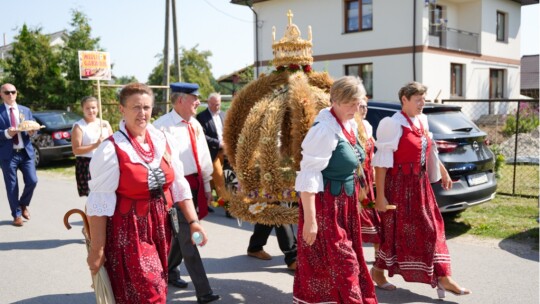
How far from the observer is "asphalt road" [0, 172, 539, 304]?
4734mm

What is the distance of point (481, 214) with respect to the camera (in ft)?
25.1

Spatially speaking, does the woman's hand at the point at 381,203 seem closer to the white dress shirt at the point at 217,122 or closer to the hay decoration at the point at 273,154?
the hay decoration at the point at 273,154

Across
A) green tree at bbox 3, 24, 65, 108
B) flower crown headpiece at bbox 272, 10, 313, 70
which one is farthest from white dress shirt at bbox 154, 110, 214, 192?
green tree at bbox 3, 24, 65, 108

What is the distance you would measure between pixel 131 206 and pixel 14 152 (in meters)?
5.52

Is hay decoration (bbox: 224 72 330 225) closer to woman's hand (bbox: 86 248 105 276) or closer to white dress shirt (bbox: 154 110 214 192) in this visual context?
white dress shirt (bbox: 154 110 214 192)

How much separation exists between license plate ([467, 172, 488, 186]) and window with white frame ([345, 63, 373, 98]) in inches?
659

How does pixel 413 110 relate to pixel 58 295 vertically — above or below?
above

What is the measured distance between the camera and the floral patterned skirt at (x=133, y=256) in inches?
123

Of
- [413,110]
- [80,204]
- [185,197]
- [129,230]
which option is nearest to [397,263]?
[413,110]

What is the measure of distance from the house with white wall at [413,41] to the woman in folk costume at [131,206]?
1762cm

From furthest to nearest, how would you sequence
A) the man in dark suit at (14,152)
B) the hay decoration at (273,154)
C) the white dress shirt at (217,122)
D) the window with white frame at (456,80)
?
the window with white frame at (456,80) < the white dress shirt at (217,122) < the man in dark suit at (14,152) < the hay decoration at (273,154)

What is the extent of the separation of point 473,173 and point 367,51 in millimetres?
17073

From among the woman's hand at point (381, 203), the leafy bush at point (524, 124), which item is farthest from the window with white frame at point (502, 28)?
the woman's hand at point (381, 203)

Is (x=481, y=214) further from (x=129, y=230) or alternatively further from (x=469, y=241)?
(x=129, y=230)
